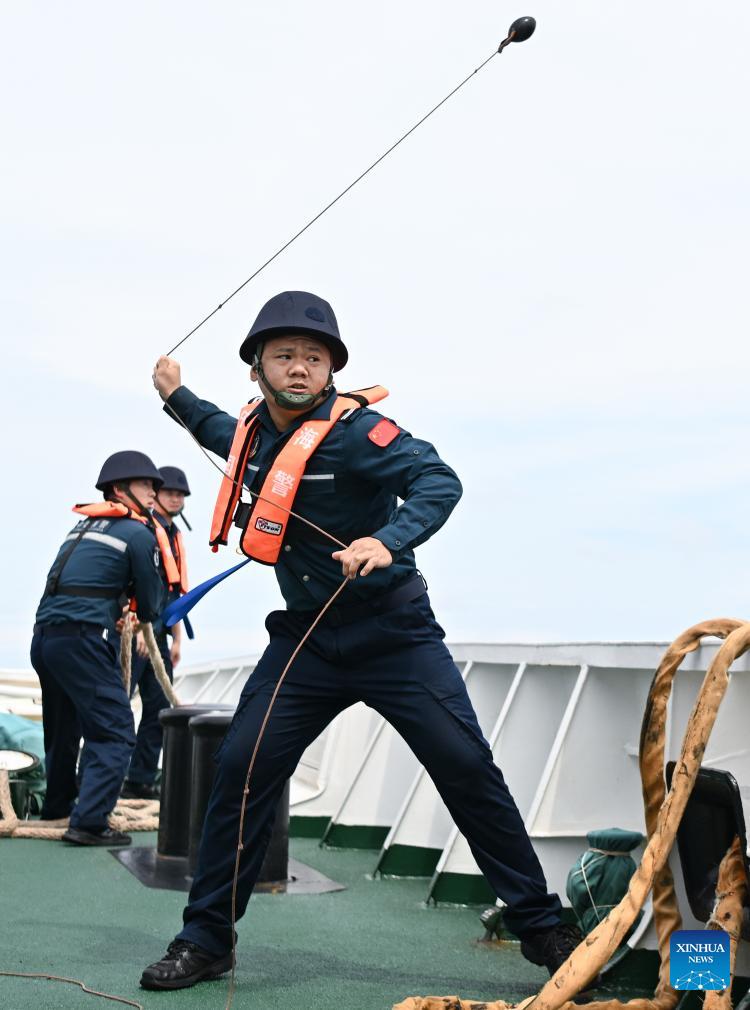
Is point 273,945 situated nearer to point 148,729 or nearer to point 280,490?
point 280,490

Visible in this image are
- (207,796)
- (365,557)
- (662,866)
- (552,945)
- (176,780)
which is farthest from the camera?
(176,780)

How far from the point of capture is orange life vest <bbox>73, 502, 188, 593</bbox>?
7.52m

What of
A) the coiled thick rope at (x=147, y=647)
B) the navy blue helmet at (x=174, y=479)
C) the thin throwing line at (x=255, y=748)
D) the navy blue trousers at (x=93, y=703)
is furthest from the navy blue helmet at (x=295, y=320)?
the navy blue helmet at (x=174, y=479)

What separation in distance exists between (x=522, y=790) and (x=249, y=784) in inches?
88.5

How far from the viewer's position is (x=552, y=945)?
383 cm

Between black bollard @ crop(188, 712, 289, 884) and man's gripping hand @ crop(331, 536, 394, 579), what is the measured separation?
2.85 metres

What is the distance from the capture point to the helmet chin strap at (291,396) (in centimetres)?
401

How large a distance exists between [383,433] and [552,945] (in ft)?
5.26

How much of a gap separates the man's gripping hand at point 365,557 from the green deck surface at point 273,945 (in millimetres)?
1359

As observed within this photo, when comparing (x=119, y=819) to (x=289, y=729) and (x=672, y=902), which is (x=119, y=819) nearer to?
(x=289, y=729)

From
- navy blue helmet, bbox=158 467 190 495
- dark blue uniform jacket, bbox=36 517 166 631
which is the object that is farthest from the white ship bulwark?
navy blue helmet, bbox=158 467 190 495

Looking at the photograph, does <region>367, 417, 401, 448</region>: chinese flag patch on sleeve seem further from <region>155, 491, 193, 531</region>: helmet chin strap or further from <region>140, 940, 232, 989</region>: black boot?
<region>155, 491, 193, 531</region>: helmet chin strap

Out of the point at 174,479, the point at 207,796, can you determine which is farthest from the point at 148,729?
the point at 207,796

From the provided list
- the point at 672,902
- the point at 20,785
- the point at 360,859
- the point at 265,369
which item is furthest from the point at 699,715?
the point at 20,785
